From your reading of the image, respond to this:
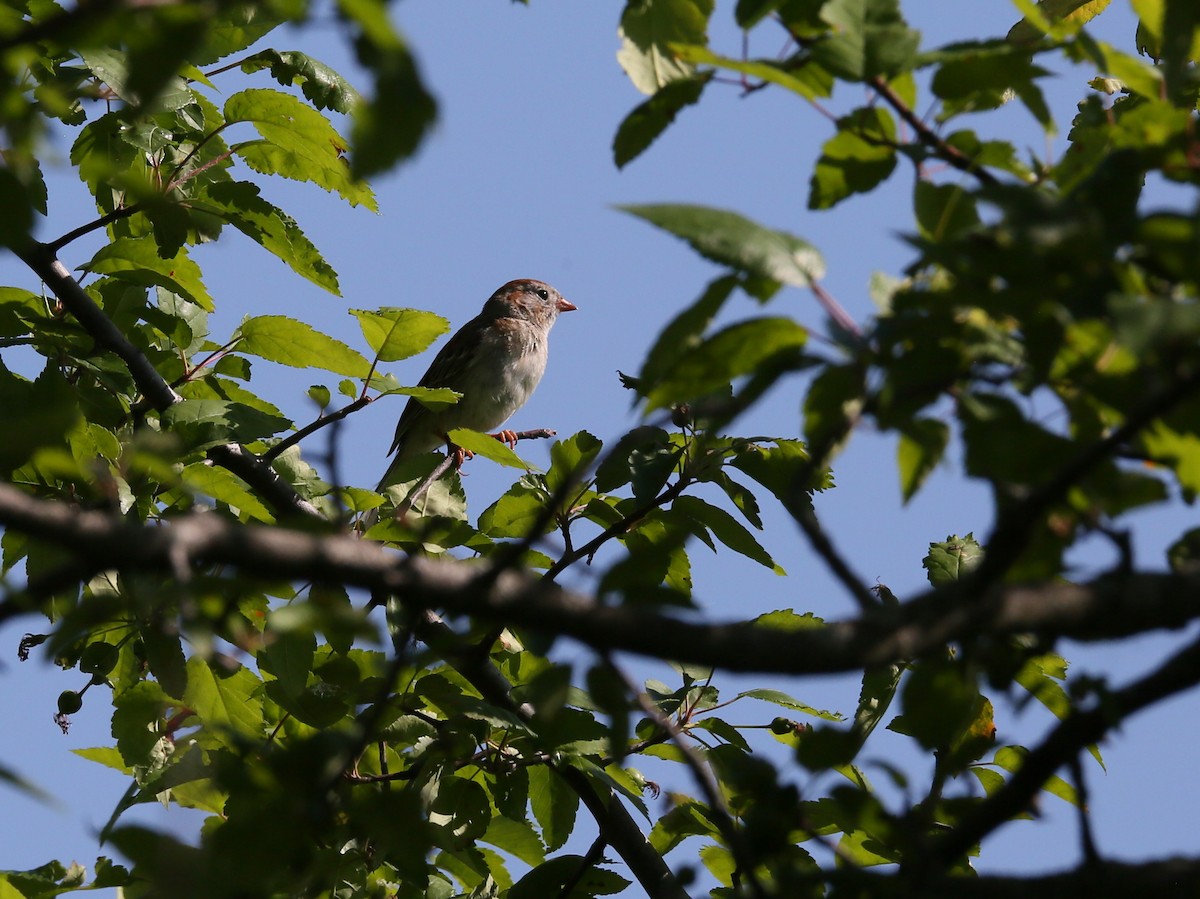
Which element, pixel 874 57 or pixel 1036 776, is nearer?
pixel 1036 776

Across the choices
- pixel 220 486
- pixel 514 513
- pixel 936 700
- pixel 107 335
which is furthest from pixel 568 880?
pixel 107 335

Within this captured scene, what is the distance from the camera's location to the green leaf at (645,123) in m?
2.28

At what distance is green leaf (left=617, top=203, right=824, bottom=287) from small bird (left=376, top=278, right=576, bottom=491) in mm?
8510

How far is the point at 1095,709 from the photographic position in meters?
1.73

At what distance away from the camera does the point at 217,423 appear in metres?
3.84

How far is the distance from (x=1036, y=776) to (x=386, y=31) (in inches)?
49.7

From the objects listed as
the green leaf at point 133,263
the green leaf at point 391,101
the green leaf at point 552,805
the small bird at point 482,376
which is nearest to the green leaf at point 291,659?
the green leaf at point 552,805

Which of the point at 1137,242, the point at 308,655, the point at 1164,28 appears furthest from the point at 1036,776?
the point at 308,655

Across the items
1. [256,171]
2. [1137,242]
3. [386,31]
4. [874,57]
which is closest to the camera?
[386,31]

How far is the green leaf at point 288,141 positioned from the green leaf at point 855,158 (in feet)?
8.41

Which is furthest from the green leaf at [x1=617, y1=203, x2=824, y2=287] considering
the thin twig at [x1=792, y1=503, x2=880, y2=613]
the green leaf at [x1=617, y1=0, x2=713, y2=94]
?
the green leaf at [x1=617, y1=0, x2=713, y2=94]

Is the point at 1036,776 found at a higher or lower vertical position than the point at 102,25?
lower

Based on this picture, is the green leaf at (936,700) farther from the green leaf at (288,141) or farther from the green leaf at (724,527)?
the green leaf at (288,141)

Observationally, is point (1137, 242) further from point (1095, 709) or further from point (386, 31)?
point (386, 31)
